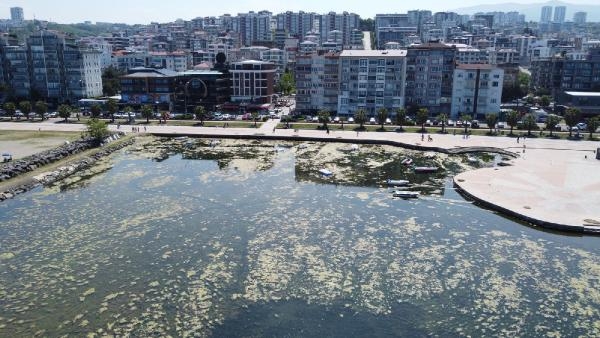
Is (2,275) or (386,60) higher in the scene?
(386,60)

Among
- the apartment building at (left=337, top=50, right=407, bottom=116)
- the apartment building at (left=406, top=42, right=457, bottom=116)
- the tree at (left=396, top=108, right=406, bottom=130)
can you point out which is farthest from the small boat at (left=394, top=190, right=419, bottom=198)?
the apartment building at (left=406, top=42, right=457, bottom=116)

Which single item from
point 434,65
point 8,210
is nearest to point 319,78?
point 434,65

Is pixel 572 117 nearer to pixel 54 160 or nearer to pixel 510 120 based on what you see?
pixel 510 120

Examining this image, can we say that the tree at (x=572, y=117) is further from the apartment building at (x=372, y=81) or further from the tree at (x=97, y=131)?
the tree at (x=97, y=131)

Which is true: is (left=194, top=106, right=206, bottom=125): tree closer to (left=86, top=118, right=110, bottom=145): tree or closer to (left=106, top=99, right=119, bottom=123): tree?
(left=106, top=99, right=119, bottom=123): tree

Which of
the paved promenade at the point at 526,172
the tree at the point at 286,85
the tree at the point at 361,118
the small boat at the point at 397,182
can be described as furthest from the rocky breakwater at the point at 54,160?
the tree at the point at 286,85

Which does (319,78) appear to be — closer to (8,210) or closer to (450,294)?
(8,210)

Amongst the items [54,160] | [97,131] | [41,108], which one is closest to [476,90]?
[97,131]

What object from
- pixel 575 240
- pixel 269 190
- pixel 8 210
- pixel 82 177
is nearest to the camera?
pixel 575 240
